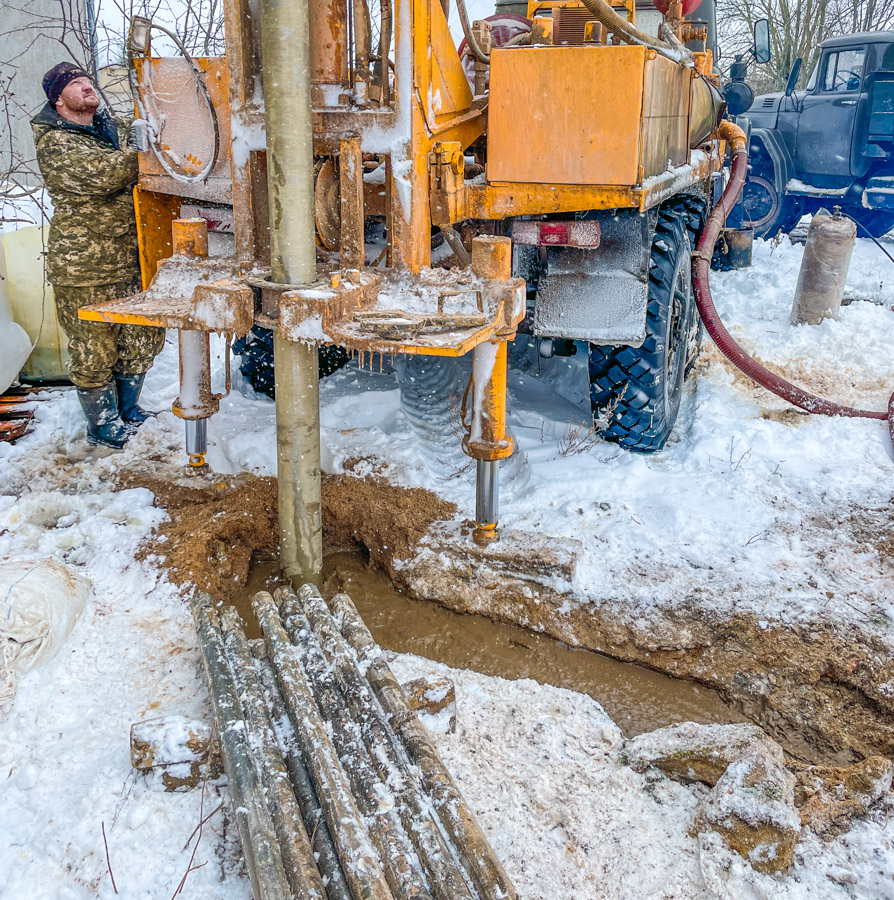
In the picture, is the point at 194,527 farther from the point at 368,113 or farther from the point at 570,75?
the point at 570,75

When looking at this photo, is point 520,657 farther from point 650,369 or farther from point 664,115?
point 664,115

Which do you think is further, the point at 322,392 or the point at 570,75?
the point at 322,392

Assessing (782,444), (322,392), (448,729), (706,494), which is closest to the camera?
(448,729)

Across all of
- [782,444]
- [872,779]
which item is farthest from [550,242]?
[872,779]

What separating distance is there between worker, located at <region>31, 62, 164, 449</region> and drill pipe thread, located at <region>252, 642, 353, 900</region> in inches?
94.4

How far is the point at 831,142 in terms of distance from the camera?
31.7ft

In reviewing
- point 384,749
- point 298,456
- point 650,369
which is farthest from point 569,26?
point 384,749

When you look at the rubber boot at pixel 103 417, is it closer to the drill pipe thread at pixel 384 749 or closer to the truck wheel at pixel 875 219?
the drill pipe thread at pixel 384 749

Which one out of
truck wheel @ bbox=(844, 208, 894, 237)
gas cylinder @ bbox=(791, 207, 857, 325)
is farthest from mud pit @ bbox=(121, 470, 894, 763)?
truck wheel @ bbox=(844, 208, 894, 237)

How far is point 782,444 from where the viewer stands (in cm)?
463

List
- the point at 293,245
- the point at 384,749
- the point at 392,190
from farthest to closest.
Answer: the point at 392,190 → the point at 293,245 → the point at 384,749

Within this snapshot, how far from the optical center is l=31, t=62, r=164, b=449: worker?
414 centimetres

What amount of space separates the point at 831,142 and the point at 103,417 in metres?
8.64

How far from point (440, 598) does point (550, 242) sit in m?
1.58
